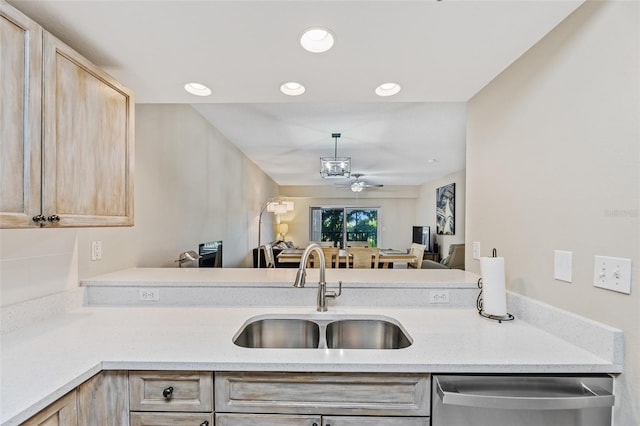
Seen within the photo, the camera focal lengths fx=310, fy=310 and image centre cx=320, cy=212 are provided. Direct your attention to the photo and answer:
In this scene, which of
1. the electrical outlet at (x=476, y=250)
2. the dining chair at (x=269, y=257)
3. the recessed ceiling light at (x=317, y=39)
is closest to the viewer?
the recessed ceiling light at (x=317, y=39)

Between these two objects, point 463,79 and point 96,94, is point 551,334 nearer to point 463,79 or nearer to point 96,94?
point 463,79

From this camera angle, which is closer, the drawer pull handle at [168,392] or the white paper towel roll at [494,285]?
the drawer pull handle at [168,392]

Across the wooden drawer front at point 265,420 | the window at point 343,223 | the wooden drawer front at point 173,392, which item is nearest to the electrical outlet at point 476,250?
the wooden drawer front at point 265,420

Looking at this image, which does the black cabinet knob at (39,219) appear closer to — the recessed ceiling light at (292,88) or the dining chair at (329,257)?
the recessed ceiling light at (292,88)

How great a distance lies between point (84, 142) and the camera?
127 cm

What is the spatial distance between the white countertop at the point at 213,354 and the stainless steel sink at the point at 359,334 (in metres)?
0.22

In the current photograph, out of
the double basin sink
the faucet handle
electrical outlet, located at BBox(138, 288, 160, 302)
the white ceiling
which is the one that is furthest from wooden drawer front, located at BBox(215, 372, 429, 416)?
the white ceiling

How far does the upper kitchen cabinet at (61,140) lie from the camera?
38.9 inches

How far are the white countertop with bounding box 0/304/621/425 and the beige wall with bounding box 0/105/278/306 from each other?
0.26 metres

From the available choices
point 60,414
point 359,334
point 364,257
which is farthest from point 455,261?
point 60,414

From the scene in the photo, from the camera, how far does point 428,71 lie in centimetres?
156

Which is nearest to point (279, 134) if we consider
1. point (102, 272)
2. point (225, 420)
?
point (102, 272)

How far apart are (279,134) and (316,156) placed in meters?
1.42

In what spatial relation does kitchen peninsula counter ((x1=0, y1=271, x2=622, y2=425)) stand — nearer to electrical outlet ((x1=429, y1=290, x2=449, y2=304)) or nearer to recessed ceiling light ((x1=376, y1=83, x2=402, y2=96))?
electrical outlet ((x1=429, y1=290, x2=449, y2=304))
